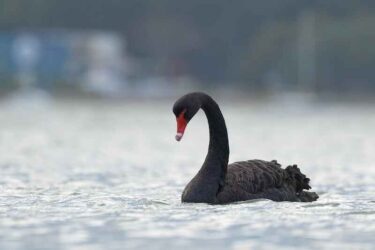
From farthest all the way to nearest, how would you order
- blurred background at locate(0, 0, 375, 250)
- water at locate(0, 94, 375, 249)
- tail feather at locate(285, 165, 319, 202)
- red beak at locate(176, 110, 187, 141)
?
tail feather at locate(285, 165, 319, 202) < red beak at locate(176, 110, 187, 141) < blurred background at locate(0, 0, 375, 250) < water at locate(0, 94, 375, 249)

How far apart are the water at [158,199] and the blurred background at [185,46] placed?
41924 mm

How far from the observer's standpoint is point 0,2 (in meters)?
79.2

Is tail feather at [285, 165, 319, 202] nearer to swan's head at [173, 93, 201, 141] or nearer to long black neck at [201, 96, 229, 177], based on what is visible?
long black neck at [201, 96, 229, 177]

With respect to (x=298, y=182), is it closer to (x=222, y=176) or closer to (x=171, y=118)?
(x=222, y=176)

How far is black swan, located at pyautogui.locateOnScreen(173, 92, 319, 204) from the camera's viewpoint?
1056cm

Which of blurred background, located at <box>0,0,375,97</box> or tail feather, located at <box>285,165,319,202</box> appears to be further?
blurred background, located at <box>0,0,375,97</box>

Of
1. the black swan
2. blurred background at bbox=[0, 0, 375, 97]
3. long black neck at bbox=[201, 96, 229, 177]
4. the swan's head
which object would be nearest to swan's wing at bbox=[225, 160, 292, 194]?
the black swan

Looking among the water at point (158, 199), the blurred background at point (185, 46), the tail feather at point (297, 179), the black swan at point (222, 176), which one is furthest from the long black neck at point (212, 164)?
the blurred background at point (185, 46)

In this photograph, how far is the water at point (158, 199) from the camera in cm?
902

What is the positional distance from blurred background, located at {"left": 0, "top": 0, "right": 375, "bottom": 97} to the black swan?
5251 centimetres

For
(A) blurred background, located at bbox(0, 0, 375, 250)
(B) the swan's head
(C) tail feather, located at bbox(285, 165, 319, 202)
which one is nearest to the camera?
(A) blurred background, located at bbox(0, 0, 375, 250)

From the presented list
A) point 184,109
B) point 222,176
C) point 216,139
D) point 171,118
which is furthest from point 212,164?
point 171,118

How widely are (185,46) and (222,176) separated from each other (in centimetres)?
6584

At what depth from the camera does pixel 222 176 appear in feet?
35.0
